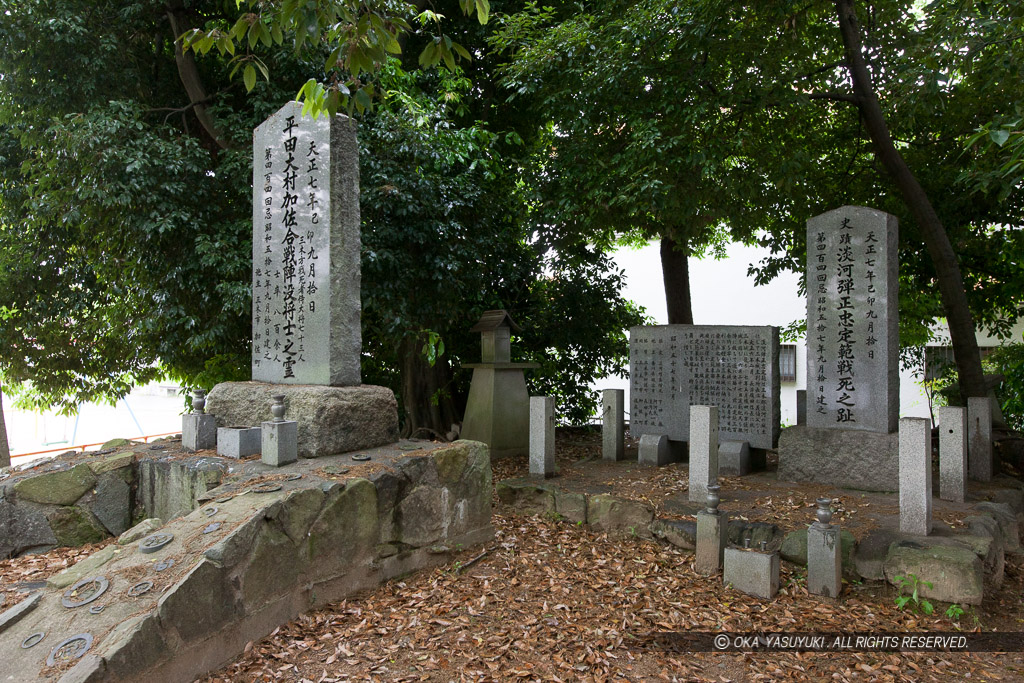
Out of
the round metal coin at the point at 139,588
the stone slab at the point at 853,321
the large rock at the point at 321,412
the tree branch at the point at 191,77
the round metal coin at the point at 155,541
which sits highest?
the tree branch at the point at 191,77

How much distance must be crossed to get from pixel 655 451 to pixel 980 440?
3.77 metres

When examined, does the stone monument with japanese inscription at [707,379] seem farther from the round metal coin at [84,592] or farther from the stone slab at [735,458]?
the round metal coin at [84,592]

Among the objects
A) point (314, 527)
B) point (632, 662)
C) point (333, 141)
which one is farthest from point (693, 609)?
point (333, 141)

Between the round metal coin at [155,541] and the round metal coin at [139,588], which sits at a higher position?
the round metal coin at [155,541]

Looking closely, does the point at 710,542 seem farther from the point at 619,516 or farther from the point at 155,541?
the point at 155,541

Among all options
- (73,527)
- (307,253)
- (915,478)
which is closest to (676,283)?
(915,478)

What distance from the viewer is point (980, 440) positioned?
7848 mm

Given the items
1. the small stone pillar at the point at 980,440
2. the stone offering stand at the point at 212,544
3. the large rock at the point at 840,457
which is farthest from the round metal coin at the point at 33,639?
the small stone pillar at the point at 980,440

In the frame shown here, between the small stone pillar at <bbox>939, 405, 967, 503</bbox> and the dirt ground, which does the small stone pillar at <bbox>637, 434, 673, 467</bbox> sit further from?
the small stone pillar at <bbox>939, 405, 967, 503</bbox>

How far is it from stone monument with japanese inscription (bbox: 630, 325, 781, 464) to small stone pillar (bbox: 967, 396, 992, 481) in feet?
7.23

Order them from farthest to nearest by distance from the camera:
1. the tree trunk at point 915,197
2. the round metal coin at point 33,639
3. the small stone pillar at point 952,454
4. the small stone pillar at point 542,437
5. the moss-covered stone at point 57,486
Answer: the tree trunk at point 915,197 → the small stone pillar at point 542,437 → the small stone pillar at point 952,454 → the moss-covered stone at point 57,486 → the round metal coin at point 33,639

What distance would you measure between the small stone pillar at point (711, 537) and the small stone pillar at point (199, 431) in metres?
4.28

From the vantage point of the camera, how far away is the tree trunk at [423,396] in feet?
34.5

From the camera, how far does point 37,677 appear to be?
3.08 meters
